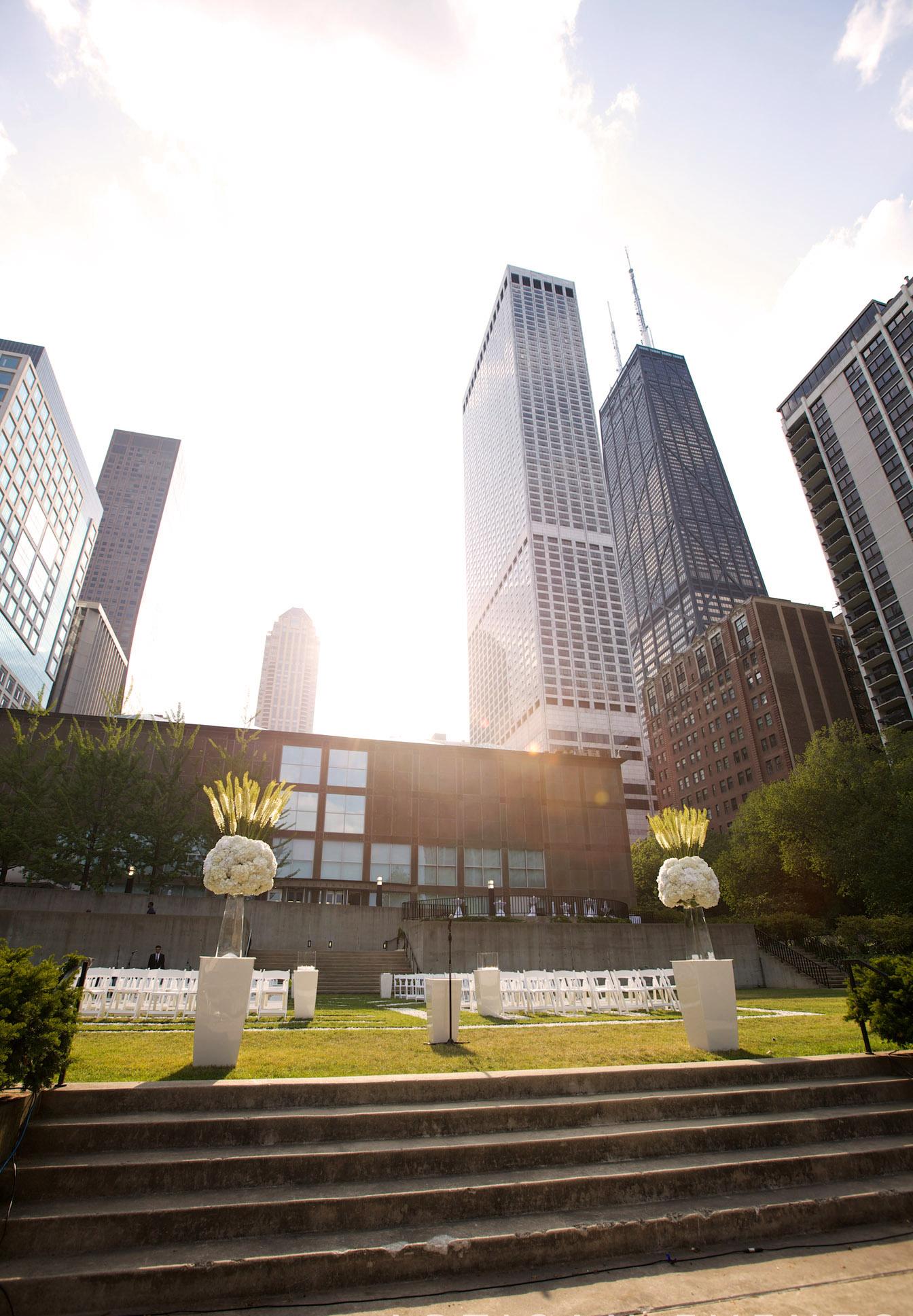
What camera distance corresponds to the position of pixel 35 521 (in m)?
97.9

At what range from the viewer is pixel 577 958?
94.8 feet

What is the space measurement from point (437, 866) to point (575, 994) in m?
29.6

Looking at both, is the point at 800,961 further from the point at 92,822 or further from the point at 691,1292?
the point at 92,822

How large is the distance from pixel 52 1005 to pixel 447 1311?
4.12m

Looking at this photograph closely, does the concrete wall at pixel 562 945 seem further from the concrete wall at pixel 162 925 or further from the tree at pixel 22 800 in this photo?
the tree at pixel 22 800

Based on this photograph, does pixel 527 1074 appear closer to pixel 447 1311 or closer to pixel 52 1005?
pixel 447 1311

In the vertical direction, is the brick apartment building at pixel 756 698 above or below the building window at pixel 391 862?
above

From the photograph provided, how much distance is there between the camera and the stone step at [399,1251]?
4008mm

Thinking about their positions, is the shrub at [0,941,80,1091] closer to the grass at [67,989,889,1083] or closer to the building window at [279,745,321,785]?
the grass at [67,989,889,1083]

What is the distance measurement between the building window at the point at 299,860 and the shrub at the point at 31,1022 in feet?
130

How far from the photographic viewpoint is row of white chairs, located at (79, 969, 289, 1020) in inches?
624

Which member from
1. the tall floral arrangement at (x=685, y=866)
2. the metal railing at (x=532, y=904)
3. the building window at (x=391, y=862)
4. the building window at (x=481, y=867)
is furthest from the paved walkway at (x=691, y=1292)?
the building window at (x=481, y=867)

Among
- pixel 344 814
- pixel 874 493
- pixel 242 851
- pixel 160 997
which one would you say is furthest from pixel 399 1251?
pixel 874 493

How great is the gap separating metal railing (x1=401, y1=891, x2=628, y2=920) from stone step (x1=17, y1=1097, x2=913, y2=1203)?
1509 inches
